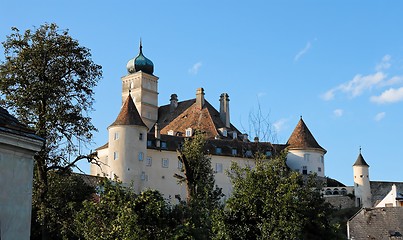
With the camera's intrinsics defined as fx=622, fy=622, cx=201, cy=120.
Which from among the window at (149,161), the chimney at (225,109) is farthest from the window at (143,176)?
the chimney at (225,109)

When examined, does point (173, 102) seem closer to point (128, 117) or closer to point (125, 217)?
point (128, 117)

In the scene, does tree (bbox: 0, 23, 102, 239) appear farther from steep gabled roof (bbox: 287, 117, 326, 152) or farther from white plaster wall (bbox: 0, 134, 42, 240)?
steep gabled roof (bbox: 287, 117, 326, 152)

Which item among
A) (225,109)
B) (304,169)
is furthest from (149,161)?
(304,169)

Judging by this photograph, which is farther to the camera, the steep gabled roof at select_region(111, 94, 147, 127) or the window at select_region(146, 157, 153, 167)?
the window at select_region(146, 157, 153, 167)

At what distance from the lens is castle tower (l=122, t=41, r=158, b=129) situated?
101 meters

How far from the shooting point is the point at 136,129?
78438mm

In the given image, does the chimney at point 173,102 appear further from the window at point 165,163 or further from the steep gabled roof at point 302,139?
the steep gabled roof at point 302,139

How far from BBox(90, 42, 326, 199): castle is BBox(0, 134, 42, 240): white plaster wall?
60282 mm

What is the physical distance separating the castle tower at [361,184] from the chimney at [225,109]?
68.5 feet

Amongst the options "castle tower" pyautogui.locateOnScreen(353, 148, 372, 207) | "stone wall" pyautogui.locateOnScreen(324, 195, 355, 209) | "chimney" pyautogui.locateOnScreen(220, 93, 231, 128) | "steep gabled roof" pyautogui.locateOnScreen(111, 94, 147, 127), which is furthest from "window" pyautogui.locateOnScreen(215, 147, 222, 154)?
"castle tower" pyautogui.locateOnScreen(353, 148, 372, 207)

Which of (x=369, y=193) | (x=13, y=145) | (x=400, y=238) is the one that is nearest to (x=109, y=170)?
(x=369, y=193)

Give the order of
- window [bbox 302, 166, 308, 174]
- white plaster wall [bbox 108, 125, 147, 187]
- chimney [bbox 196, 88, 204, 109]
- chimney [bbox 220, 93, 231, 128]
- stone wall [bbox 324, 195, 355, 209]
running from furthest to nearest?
chimney [bbox 196, 88, 204, 109] → chimney [bbox 220, 93, 231, 128] → window [bbox 302, 166, 308, 174] → stone wall [bbox 324, 195, 355, 209] → white plaster wall [bbox 108, 125, 147, 187]

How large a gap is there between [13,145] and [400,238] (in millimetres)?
38913

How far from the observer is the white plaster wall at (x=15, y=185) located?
11.5m
